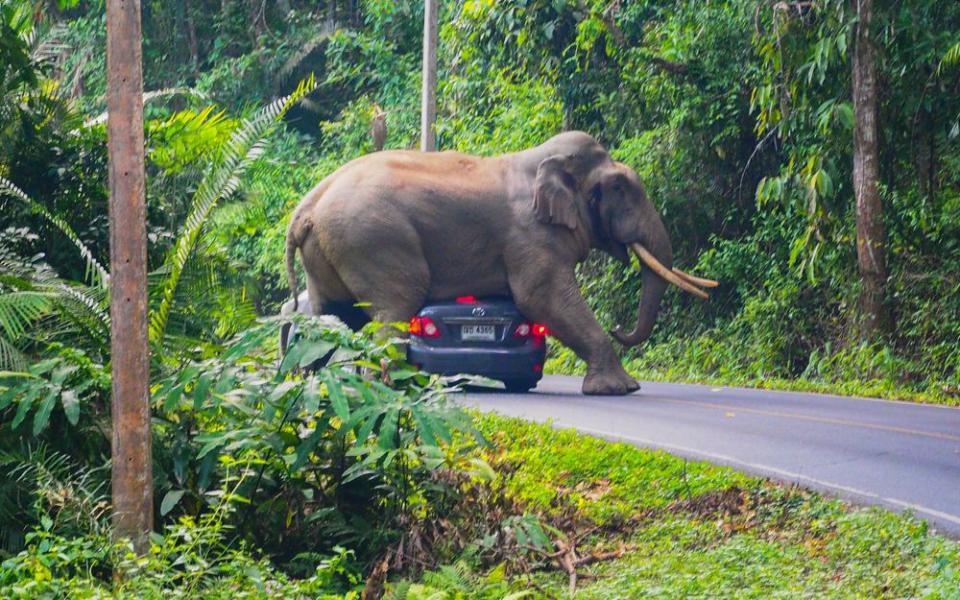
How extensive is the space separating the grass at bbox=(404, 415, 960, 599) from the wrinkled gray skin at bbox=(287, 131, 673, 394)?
5770mm

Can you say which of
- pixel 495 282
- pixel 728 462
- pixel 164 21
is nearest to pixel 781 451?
pixel 728 462

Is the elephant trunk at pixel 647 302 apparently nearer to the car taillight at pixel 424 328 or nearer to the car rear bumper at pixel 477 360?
the car rear bumper at pixel 477 360

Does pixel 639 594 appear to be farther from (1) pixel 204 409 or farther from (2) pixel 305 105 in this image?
(2) pixel 305 105

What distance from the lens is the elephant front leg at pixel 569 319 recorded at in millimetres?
16984

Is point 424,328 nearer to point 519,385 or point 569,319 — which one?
point 519,385

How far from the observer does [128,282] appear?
7.75m

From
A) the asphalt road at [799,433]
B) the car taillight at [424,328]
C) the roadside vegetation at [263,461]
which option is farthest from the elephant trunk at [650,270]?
the car taillight at [424,328]

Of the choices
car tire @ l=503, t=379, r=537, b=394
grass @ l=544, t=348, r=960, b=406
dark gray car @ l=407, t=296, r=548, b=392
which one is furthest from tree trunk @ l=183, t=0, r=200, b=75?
dark gray car @ l=407, t=296, r=548, b=392

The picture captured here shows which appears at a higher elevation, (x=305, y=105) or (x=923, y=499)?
(x=305, y=105)

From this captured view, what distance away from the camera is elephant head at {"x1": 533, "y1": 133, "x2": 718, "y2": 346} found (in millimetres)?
17359

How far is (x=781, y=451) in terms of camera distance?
1154cm

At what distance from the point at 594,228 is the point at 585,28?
23.5 feet

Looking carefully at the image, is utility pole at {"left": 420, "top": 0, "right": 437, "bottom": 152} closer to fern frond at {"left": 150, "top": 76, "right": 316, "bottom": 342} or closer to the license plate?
the license plate

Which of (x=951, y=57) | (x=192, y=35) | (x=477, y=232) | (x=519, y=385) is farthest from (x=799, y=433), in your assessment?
(x=192, y=35)
